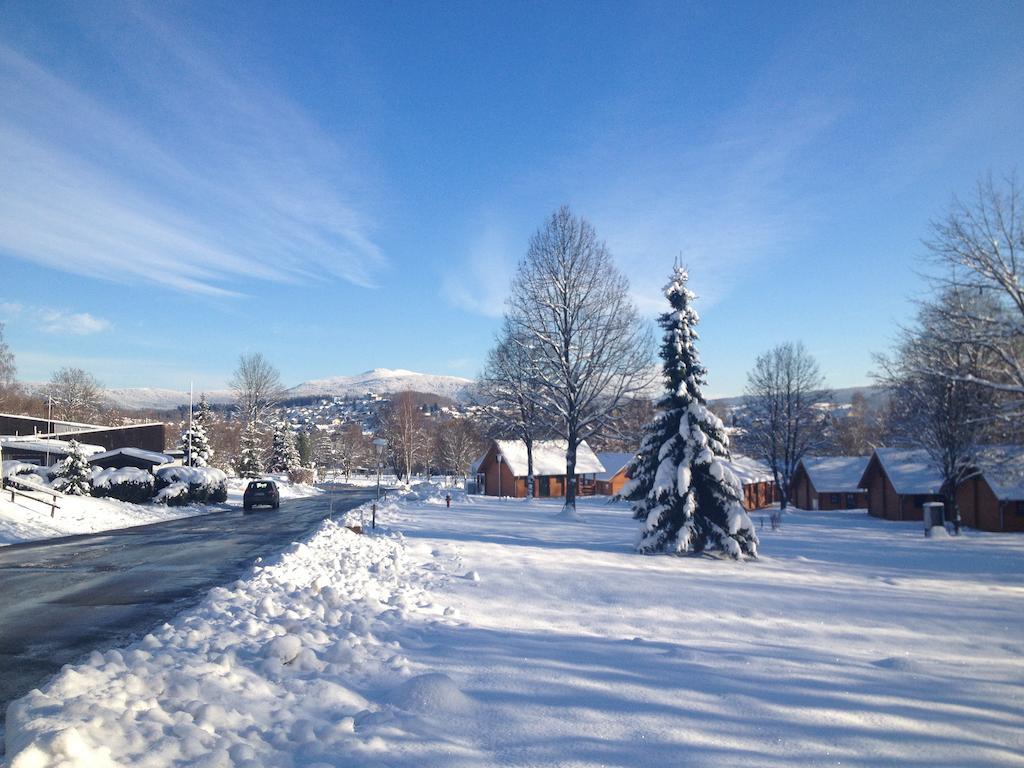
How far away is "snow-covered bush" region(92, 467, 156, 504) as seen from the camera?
2900 cm

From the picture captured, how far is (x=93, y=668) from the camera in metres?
5.41

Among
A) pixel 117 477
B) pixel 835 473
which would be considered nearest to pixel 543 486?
pixel 835 473

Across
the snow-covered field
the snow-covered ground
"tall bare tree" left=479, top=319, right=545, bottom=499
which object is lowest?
the snow-covered ground

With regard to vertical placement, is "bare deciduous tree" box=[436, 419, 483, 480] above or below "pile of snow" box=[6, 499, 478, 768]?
above

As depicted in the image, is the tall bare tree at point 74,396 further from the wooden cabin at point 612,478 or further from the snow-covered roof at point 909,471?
the snow-covered roof at point 909,471

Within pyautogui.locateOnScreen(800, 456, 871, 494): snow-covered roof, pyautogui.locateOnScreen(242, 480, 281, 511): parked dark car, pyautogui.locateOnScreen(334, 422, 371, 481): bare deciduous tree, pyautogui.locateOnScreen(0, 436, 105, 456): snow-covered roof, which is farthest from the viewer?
pyautogui.locateOnScreen(334, 422, 371, 481): bare deciduous tree

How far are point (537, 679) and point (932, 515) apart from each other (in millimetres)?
30682

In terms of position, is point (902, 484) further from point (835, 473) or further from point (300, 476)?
point (300, 476)

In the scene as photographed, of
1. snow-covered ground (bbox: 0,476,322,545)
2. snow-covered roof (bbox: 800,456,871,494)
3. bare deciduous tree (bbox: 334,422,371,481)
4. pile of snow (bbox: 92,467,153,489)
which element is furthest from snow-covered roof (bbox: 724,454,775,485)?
bare deciduous tree (bbox: 334,422,371,481)

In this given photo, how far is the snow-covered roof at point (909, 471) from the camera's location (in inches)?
1602

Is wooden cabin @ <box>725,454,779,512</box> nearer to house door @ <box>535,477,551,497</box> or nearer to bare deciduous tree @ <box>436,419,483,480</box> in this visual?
house door @ <box>535,477,551,497</box>

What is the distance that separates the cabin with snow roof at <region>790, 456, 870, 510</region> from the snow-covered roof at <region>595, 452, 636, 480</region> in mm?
15852

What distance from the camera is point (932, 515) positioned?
96.3 feet

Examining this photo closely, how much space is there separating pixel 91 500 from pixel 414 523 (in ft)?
48.5
